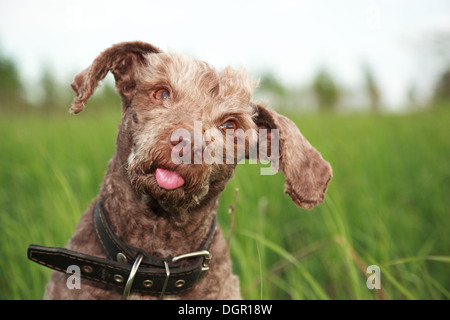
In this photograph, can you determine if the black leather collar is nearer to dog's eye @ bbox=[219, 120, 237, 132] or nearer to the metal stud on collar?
the metal stud on collar

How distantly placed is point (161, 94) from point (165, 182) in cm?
63

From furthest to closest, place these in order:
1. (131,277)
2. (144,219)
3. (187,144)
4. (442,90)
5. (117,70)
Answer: (442,90) < (117,70) < (144,219) < (131,277) < (187,144)

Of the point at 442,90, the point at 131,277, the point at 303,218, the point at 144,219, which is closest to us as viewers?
the point at 131,277

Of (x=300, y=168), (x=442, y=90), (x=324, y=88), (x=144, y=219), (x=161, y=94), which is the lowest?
(x=144, y=219)

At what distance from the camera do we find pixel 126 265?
6.41ft

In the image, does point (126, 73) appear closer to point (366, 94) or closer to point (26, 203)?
point (26, 203)

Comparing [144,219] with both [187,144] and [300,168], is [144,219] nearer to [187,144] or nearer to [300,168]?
[187,144]

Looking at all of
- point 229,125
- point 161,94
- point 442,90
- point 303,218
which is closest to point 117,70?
point 161,94

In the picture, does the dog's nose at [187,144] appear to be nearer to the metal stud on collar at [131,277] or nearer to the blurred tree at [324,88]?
the metal stud on collar at [131,277]

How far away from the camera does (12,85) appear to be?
28031 millimetres

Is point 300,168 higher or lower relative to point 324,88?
lower

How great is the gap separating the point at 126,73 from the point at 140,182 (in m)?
0.89

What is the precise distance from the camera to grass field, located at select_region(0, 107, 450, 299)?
3102mm
